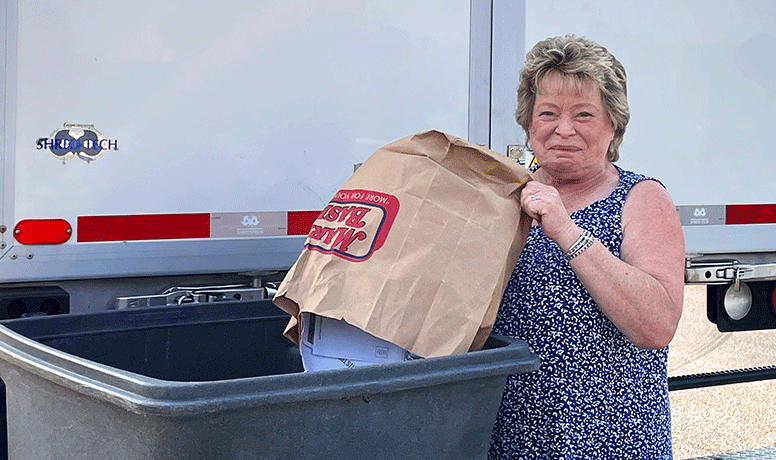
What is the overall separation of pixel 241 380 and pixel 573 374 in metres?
0.77

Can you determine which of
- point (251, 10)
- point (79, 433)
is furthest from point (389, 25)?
point (79, 433)

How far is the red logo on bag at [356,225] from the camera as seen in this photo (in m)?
1.54

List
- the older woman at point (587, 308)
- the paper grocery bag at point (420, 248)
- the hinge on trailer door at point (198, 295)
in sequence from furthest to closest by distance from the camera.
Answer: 1. the hinge on trailer door at point (198, 295)
2. the older woman at point (587, 308)
3. the paper grocery bag at point (420, 248)

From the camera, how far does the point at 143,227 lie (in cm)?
243

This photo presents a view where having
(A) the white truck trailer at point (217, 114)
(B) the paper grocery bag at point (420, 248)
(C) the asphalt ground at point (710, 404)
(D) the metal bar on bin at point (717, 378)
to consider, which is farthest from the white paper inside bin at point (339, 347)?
(C) the asphalt ground at point (710, 404)

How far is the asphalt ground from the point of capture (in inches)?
185

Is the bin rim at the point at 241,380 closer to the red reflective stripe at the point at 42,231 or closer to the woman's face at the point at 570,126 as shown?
the woman's face at the point at 570,126

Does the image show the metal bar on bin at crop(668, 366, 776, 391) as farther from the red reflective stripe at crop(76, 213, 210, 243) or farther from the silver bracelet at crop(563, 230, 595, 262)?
the silver bracelet at crop(563, 230, 595, 262)

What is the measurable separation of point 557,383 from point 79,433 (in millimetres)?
867

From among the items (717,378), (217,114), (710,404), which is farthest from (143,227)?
(710,404)

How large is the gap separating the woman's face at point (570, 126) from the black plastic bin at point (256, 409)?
1.45ft

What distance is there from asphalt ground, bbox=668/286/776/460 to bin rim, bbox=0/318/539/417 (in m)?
2.85

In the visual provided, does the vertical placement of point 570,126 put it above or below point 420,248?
above

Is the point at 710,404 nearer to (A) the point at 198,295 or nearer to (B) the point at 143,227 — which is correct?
(A) the point at 198,295
